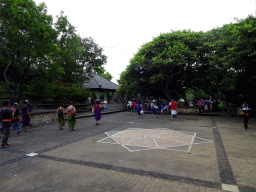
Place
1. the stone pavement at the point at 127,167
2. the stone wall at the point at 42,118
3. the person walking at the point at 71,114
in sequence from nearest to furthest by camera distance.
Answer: the stone pavement at the point at 127,167 → the person walking at the point at 71,114 → the stone wall at the point at 42,118

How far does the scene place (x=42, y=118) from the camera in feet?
46.6

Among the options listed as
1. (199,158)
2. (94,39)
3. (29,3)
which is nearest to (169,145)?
(199,158)

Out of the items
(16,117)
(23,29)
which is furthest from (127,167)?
(23,29)

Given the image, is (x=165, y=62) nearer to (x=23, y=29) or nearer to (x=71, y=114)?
(x=71, y=114)

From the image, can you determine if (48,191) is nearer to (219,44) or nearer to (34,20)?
(34,20)

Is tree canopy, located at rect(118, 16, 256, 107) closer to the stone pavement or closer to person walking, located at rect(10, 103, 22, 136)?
the stone pavement

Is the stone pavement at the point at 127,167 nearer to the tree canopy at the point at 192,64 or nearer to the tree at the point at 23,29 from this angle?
the tree at the point at 23,29

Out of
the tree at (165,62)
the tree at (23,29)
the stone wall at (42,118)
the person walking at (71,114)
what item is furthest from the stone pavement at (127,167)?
the tree at (165,62)

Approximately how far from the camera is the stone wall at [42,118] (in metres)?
13.4

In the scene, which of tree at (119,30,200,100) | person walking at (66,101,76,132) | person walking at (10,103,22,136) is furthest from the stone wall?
tree at (119,30,200,100)

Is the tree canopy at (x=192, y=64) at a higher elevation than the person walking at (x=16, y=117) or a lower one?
higher

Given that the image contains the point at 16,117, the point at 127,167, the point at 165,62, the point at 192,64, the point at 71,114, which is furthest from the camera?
the point at 192,64

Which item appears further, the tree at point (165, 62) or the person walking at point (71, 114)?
the tree at point (165, 62)

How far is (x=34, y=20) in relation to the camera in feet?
42.0
